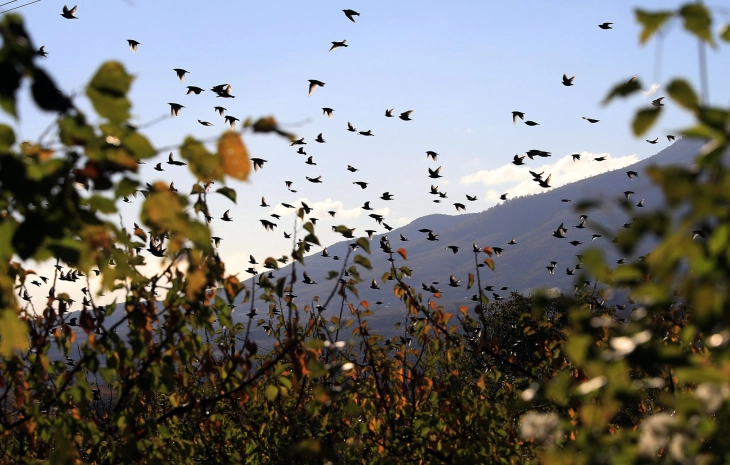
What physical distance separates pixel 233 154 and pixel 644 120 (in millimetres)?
1102

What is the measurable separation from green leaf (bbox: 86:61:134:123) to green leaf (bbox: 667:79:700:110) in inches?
53.7

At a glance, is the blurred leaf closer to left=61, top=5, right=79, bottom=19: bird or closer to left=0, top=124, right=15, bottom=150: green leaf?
left=0, top=124, right=15, bottom=150: green leaf

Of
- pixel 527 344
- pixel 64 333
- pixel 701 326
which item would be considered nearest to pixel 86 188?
pixel 701 326

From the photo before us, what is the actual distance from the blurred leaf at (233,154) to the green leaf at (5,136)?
0.56 meters

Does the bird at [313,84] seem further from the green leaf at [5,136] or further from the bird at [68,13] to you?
the green leaf at [5,136]

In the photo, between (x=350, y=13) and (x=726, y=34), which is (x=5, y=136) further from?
(x=350, y=13)

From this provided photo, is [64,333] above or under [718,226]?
under

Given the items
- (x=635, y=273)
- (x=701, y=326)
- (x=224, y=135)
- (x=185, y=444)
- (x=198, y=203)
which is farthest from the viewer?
(x=185, y=444)

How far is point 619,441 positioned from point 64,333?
3.52 m

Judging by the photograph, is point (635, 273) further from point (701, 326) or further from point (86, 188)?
point (86, 188)

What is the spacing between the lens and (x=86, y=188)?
2.06 m

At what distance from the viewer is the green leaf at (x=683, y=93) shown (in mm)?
1469

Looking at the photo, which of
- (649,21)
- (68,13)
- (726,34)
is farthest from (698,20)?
(68,13)

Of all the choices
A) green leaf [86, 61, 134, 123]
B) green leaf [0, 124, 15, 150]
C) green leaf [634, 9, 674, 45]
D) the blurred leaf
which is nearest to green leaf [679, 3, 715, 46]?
green leaf [634, 9, 674, 45]
